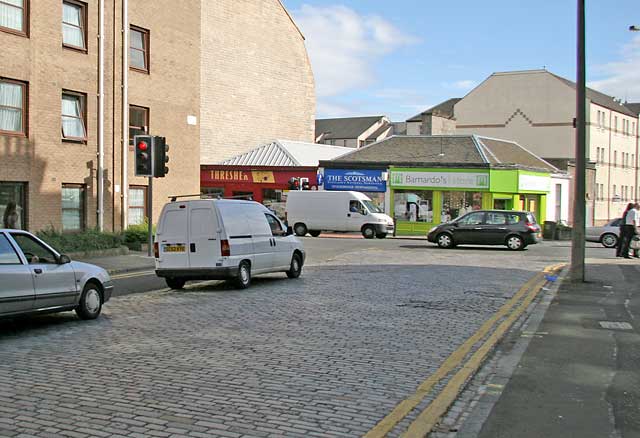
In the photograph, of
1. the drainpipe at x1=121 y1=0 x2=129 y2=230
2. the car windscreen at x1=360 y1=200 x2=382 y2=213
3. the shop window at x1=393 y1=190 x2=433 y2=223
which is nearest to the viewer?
the drainpipe at x1=121 y1=0 x2=129 y2=230

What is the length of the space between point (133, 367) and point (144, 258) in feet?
50.5

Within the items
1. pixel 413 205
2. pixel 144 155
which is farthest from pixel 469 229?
pixel 413 205

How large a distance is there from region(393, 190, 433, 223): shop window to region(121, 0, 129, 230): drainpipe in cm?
2049

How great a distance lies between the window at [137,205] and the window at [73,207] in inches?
108

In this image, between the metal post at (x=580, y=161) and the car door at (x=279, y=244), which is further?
the car door at (x=279, y=244)

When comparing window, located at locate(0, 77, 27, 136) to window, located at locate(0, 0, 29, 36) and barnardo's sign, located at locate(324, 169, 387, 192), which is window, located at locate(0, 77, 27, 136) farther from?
barnardo's sign, located at locate(324, 169, 387, 192)

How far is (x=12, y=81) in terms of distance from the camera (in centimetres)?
2367

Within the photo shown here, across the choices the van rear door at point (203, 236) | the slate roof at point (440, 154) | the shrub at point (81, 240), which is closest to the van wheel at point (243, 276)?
the van rear door at point (203, 236)

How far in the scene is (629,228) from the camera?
24.8 m

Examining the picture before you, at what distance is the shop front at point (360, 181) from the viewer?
4578cm

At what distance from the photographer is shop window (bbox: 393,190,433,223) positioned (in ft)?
146

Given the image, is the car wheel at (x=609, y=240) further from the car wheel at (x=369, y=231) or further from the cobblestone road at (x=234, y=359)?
the cobblestone road at (x=234, y=359)

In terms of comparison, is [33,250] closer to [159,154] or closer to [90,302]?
[90,302]

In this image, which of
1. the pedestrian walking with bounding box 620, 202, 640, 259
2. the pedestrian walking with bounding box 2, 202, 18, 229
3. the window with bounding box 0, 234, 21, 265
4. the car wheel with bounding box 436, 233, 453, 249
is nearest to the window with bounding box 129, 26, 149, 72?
the pedestrian walking with bounding box 2, 202, 18, 229
